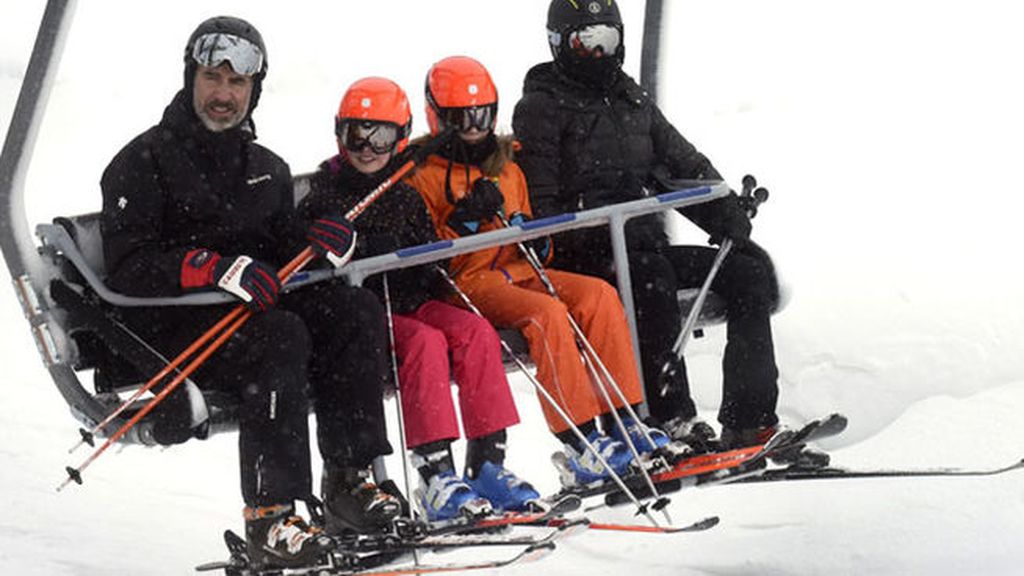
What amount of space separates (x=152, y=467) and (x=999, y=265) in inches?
228

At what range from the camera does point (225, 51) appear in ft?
17.6

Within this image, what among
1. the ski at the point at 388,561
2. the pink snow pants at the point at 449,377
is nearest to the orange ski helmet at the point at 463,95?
the pink snow pants at the point at 449,377

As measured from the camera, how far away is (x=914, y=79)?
51.5ft

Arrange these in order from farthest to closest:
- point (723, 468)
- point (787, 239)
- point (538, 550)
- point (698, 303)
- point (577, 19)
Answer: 1. point (787, 239)
2. point (577, 19)
3. point (698, 303)
4. point (723, 468)
5. point (538, 550)

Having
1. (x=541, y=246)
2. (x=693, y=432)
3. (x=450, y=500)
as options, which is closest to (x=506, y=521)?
(x=450, y=500)

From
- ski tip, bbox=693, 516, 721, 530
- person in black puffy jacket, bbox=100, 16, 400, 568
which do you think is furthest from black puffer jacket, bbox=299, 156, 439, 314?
ski tip, bbox=693, 516, 721, 530

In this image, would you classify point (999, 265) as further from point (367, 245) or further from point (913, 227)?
point (367, 245)

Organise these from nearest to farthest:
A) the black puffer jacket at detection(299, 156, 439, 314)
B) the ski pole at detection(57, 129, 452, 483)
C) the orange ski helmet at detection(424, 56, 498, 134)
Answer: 1. the ski pole at detection(57, 129, 452, 483)
2. the black puffer jacket at detection(299, 156, 439, 314)
3. the orange ski helmet at detection(424, 56, 498, 134)

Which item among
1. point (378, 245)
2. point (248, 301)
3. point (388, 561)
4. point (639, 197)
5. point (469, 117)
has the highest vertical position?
point (469, 117)

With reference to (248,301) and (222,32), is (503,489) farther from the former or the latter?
(222,32)

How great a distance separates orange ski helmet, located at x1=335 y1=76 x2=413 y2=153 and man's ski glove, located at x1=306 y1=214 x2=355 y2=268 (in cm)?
44

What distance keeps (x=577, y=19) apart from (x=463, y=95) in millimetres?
650

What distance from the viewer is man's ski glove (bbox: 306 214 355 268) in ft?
17.4

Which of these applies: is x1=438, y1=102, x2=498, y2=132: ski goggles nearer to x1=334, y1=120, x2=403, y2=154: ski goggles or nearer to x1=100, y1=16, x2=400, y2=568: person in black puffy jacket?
x1=334, y1=120, x2=403, y2=154: ski goggles
